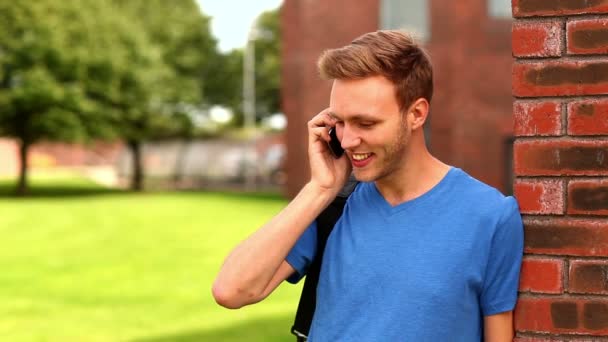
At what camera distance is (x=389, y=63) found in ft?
7.63

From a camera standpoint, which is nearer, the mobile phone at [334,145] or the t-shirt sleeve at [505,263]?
the t-shirt sleeve at [505,263]

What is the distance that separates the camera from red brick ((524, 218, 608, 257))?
2.31 metres

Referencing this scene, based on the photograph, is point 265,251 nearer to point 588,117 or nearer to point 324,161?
point 324,161

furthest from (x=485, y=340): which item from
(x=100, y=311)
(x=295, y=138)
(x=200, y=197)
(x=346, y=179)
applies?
(x=200, y=197)

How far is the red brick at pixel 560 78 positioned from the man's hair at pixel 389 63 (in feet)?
0.80

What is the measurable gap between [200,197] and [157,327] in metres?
26.9

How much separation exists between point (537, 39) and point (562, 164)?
33 cm

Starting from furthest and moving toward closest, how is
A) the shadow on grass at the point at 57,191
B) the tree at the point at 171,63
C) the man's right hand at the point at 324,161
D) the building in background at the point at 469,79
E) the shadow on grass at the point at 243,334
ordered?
the tree at the point at 171,63, the shadow on grass at the point at 57,191, the building in background at the point at 469,79, the shadow on grass at the point at 243,334, the man's right hand at the point at 324,161

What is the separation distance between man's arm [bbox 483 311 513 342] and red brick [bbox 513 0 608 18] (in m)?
0.79

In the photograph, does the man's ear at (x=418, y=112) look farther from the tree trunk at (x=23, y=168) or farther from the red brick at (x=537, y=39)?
the tree trunk at (x=23, y=168)

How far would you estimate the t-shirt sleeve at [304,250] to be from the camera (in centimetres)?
257

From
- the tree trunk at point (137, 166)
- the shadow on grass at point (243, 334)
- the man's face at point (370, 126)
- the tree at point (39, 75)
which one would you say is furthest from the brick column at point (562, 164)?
the tree trunk at point (137, 166)

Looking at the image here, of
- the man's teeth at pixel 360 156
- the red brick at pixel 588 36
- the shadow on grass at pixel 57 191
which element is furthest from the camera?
the shadow on grass at pixel 57 191

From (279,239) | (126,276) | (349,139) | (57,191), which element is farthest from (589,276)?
(57,191)
